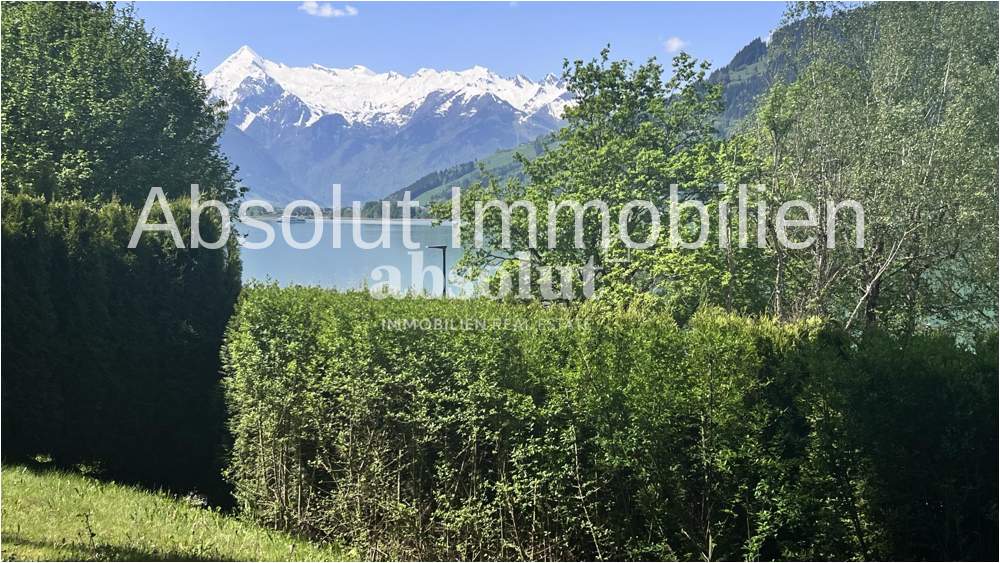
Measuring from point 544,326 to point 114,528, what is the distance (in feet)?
14.4

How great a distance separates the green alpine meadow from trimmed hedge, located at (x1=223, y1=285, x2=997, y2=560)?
28 mm

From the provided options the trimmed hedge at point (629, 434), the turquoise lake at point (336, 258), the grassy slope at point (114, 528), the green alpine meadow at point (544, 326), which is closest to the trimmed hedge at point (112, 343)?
the green alpine meadow at point (544, 326)

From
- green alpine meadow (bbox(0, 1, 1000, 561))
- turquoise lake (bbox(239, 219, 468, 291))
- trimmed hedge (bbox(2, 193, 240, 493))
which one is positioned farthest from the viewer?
turquoise lake (bbox(239, 219, 468, 291))

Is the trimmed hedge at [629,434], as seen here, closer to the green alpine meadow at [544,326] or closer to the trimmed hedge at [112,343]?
the green alpine meadow at [544,326]

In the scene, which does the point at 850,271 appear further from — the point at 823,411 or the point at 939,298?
the point at 823,411

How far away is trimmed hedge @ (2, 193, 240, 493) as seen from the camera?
9.66 m

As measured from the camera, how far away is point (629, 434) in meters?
6.33

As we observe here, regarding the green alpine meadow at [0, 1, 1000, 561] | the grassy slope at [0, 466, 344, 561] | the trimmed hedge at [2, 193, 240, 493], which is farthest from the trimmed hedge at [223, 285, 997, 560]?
the trimmed hedge at [2, 193, 240, 493]

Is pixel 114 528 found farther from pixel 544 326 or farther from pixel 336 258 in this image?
pixel 336 258

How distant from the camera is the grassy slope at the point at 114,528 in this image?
5996mm

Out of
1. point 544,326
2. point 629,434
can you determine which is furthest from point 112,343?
point 629,434

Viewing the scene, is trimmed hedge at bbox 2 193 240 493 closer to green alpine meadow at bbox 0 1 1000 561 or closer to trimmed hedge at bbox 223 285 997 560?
green alpine meadow at bbox 0 1 1000 561

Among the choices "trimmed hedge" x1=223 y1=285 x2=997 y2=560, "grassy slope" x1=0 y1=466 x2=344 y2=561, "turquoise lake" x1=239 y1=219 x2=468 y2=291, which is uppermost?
"turquoise lake" x1=239 y1=219 x2=468 y2=291

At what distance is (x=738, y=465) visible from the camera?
6078 mm
